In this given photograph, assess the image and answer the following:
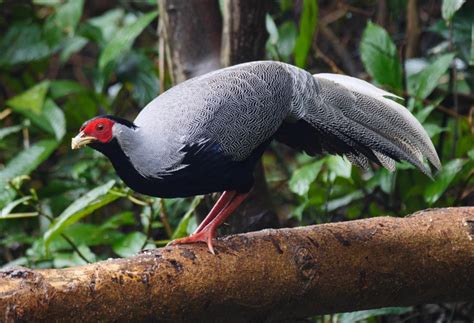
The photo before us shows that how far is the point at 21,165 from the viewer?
4.11 meters

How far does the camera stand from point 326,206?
389 centimetres

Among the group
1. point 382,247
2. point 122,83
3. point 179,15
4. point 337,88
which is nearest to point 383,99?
point 337,88

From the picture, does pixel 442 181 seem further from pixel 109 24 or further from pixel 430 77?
pixel 109 24

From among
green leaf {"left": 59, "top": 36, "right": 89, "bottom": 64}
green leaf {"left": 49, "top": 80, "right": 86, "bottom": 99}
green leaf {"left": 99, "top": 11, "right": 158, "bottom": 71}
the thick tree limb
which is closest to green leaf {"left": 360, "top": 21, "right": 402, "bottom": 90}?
green leaf {"left": 99, "top": 11, "right": 158, "bottom": 71}

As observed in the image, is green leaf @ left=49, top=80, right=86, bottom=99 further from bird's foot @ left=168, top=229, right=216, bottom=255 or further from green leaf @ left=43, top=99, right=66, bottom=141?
bird's foot @ left=168, top=229, right=216, bottom=255

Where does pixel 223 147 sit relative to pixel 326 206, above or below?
above

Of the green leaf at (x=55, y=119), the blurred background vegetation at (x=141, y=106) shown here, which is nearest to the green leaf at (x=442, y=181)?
the blurred background vegetation at (x=141, y=106)

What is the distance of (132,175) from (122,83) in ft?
7.95

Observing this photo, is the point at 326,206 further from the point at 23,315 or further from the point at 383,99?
the point at 23,315

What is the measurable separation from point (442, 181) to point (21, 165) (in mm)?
1979

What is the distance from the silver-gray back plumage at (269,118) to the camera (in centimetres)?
267

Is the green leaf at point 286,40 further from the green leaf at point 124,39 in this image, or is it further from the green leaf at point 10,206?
the green leaf at point 10,206

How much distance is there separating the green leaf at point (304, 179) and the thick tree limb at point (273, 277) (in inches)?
31.1

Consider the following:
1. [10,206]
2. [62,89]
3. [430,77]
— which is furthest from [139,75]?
[430,77]
